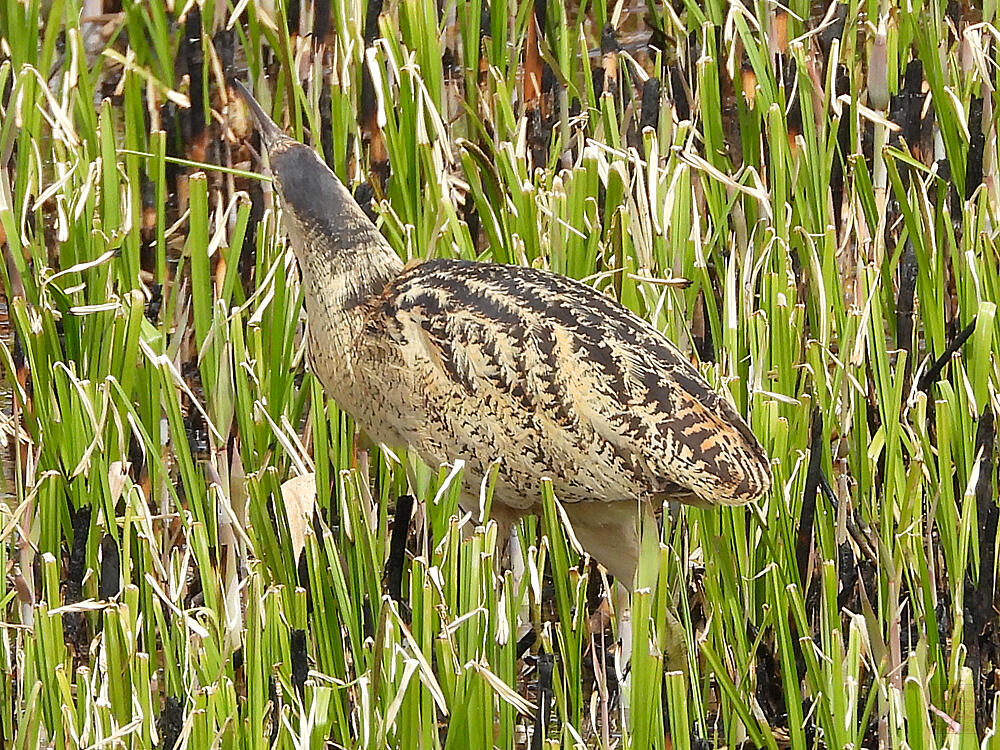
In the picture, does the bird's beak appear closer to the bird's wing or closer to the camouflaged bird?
the camouflaged bird

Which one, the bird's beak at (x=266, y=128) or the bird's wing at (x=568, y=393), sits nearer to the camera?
the bird's wing at (x=568, y=393)

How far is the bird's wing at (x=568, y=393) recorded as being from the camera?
4.78 ft

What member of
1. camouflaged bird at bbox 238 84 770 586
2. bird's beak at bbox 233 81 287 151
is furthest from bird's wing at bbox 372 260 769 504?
bird's beak at bbox 233 81 287 151

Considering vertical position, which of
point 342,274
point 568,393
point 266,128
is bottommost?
point 568,393

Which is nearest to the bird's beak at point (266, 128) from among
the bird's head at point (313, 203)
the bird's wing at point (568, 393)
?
the bird's head at point (313, 203)

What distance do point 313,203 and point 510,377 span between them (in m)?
0.24

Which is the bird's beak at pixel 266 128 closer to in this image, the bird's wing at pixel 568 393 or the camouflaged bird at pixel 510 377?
the camouflaged bird at pixel 510 377

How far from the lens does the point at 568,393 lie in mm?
1460

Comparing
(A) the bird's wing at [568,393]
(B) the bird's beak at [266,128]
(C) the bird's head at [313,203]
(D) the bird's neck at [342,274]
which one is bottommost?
(A) the bird's wing at [568,393]

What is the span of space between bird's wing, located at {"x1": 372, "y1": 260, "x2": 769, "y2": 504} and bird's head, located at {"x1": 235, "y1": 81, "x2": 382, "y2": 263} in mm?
94

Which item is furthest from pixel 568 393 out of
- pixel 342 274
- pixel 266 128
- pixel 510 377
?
pixel 266 128

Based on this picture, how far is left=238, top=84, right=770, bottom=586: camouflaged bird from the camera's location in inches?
57.4

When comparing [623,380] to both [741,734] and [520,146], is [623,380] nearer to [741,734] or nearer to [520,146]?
[741,734]

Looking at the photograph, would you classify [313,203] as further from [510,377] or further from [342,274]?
[510,377]
